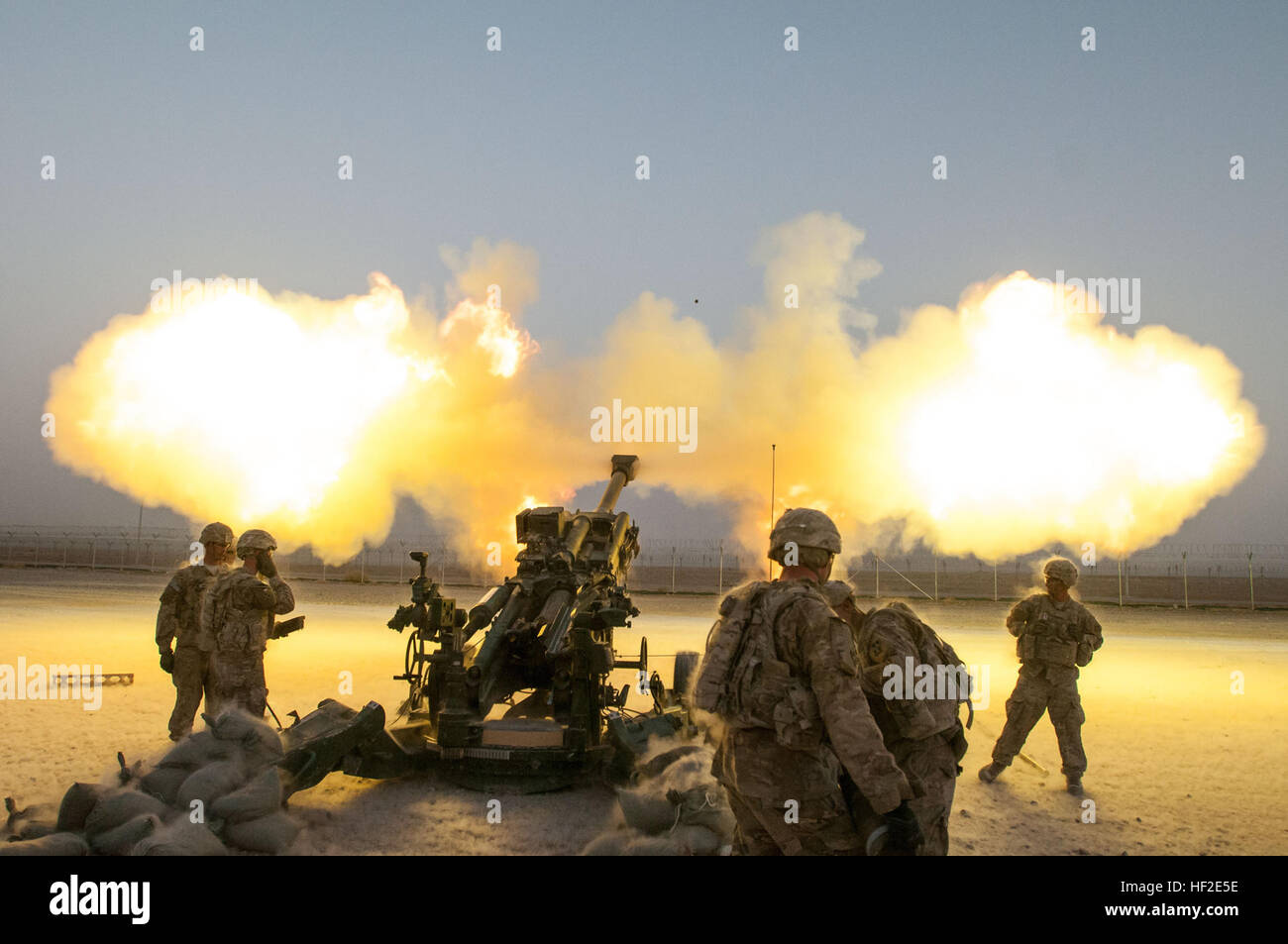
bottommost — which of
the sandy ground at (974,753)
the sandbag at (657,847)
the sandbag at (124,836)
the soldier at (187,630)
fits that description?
the sandy ground at (974,753)

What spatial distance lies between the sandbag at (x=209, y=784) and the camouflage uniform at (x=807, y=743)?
4.10m

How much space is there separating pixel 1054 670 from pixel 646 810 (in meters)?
4.82

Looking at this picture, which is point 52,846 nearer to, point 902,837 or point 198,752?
point 198,752

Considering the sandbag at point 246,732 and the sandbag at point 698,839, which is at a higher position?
the sandbag at point 246,732

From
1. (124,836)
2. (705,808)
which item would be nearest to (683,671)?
(705,808)

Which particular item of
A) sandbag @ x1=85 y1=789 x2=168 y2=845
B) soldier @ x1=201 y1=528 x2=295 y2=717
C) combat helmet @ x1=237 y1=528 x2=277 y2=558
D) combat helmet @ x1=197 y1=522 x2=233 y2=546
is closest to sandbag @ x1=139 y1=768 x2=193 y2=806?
sandbag @ x1=85 y1=789 x2=168 y2=845

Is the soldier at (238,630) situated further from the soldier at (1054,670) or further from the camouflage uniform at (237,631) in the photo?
the soldier at (1054,670)

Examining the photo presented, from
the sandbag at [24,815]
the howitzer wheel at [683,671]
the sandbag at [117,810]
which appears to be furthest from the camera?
the howitzer wheel at [683,671]

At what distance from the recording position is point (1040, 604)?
927 centimetres

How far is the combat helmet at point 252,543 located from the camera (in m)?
8.64

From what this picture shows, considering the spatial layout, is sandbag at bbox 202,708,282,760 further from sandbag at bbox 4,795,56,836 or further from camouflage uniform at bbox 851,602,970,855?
camouflage uniform at bbox 851,602,970,855

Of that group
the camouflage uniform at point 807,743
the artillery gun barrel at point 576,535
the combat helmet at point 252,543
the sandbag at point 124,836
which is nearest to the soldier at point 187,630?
the combat helmet at point 252,543

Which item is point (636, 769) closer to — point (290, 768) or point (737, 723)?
point (290, 768)

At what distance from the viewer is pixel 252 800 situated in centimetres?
635
